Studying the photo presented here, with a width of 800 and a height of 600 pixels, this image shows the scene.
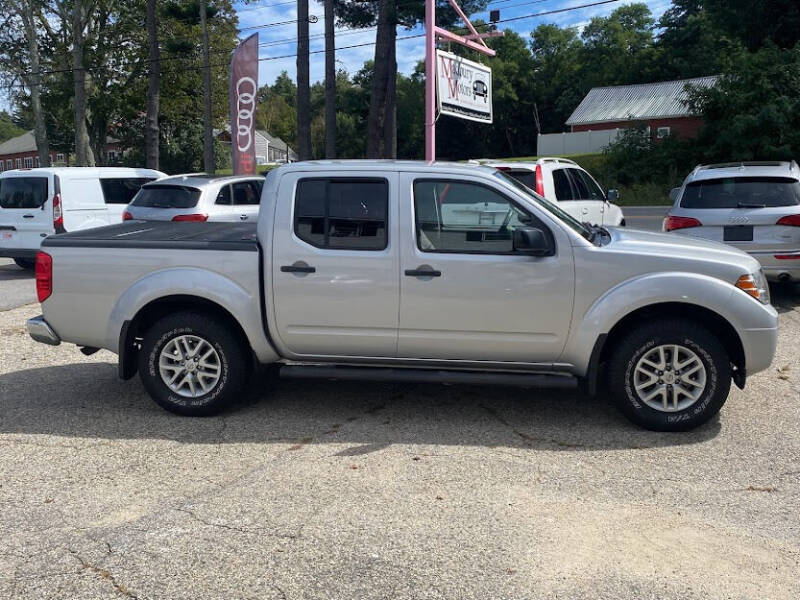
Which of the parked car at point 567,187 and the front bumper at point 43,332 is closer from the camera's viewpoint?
the front bumper at point 43,332

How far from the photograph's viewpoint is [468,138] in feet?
238

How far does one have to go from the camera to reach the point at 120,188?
14.3 metres

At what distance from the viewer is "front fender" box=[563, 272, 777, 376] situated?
5.07 metres

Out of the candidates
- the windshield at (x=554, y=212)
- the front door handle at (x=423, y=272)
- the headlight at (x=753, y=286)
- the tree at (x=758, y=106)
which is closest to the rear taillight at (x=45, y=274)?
the front door handle at (x=423, y=272)

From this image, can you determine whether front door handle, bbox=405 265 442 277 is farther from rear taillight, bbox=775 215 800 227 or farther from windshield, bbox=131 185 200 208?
windshield, bbox=131 185 200 208

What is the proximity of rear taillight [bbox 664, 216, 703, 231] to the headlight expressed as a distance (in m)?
4.13

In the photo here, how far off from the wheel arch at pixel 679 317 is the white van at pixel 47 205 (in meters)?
11.0

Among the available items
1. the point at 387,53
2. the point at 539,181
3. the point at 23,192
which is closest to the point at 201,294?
the point at 539,181

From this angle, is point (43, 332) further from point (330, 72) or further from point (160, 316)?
point (330, 72)

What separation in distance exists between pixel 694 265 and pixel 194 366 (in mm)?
3659

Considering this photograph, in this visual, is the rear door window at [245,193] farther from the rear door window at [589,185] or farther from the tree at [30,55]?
the tree at [30,55]

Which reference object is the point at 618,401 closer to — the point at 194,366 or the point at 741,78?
the point at 194,366

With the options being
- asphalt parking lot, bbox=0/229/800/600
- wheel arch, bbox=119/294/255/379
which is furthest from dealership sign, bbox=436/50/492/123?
wheel arch, bbox=119/294/255/379

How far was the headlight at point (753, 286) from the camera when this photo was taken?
5.15 metres
